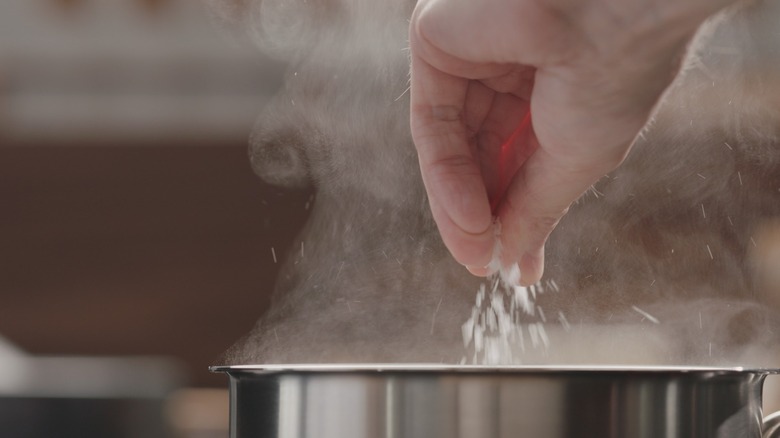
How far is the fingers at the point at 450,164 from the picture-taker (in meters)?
0.49

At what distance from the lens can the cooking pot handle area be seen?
0.41 metres

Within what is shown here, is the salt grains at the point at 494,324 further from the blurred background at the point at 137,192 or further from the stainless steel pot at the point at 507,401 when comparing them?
the blurred background at the point at 137,192

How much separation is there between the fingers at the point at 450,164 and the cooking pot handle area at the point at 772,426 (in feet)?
0.56

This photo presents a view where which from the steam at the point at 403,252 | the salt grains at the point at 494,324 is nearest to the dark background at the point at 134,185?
the steam at the point at 403,252

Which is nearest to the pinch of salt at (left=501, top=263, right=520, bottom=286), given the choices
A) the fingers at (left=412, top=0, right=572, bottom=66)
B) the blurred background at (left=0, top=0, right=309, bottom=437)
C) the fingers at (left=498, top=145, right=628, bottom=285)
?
the fingers at (left=498, top=145, right=628, bottom=285)

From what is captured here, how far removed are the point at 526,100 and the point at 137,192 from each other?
162 cm

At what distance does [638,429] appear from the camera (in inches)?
14.0

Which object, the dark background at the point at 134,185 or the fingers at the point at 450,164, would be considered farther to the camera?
the dark background at the point at 134,185

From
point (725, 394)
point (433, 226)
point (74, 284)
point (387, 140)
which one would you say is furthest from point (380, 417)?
point (74, 284)

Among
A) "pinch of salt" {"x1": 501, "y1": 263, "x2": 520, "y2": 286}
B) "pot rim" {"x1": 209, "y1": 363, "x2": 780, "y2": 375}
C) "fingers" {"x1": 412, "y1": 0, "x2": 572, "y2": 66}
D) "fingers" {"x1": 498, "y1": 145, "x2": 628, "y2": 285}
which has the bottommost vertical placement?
"pot rim" {"x1": 209, "y1": 363, "x2": 780, "y2": 375}

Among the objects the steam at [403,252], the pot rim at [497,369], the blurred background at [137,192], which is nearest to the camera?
the pot rim at [497,369]

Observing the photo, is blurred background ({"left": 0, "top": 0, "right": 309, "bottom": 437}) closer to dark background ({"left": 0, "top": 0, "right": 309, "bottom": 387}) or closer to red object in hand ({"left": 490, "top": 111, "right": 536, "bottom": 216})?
dark background ({"left": 0, "top": 0, "right": 309, "bottom": 387})

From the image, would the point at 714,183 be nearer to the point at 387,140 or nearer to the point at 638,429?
the point at 387,140

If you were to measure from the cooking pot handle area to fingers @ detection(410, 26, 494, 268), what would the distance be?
17 centimetres
